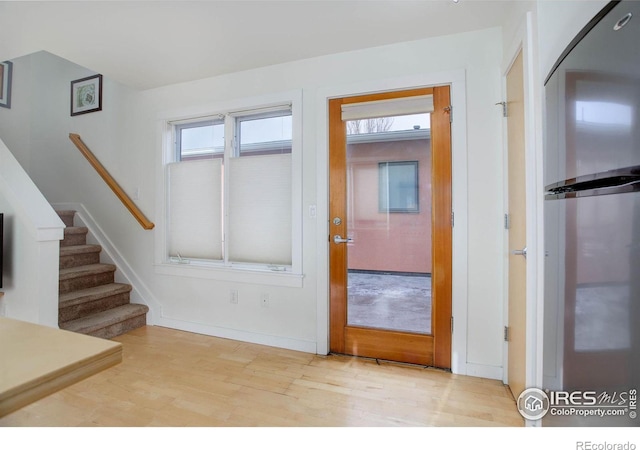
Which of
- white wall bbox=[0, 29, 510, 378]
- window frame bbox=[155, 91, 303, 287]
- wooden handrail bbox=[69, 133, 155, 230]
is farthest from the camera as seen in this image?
wooden handrail bbox=[69, 133, 155, 230]

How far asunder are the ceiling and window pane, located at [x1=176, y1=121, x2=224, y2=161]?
1.89ft

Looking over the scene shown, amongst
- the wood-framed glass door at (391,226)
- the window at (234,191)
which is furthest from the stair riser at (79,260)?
the wood-framed glass door at (391,226)

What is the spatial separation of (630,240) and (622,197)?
0.36 ft

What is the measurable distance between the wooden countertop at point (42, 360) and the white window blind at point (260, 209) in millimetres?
1907

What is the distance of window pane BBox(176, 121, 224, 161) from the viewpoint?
2.95 metres

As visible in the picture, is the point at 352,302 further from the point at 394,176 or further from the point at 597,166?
the point at 597,166

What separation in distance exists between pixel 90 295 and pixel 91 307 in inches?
5.0

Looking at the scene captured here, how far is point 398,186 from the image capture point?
2287mm

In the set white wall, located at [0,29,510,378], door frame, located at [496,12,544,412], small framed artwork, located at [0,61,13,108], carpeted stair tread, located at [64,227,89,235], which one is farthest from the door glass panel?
small framed artwork, located at [0,61,13,108]

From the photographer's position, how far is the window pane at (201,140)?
2949 mm

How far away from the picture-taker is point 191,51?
2.39m

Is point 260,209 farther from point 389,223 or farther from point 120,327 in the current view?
point 120,327

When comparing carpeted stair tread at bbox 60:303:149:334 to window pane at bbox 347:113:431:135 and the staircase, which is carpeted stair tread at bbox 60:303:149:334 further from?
window pane at bbox 347:113:431:135

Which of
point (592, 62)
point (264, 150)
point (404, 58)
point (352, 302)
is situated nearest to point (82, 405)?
point (352, 302)
